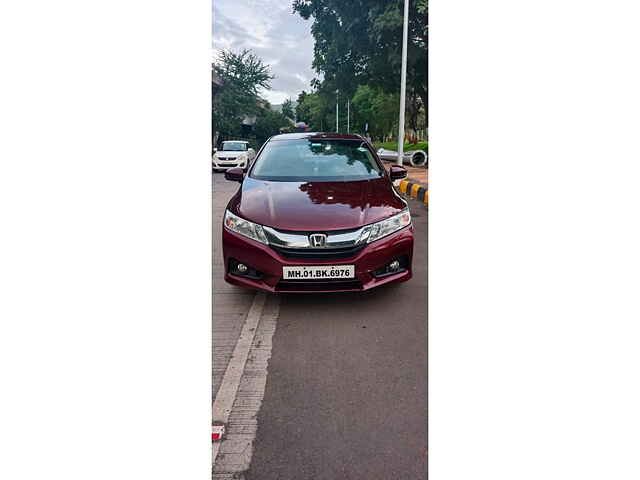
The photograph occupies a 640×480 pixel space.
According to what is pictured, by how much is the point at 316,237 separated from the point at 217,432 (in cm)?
152

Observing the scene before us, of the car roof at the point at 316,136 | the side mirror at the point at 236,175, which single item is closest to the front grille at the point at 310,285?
→ the side mirror at the point at 236,175

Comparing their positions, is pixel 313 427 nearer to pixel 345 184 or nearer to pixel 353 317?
pixel 353 317

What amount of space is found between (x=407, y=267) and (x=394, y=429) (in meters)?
1.67

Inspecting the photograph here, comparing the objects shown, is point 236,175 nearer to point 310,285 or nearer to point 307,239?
point 307,239

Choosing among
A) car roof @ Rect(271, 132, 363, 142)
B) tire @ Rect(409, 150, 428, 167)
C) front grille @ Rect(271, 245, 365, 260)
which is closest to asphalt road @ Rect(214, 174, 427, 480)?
front grille @ Rect(271, 245, 365, 260)

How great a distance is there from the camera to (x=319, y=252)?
3.28 metres

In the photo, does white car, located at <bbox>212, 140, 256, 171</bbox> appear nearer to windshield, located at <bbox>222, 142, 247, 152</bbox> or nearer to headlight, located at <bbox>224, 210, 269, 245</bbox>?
windshield, located at <bbox>222, 142, 247, 152</bbox>

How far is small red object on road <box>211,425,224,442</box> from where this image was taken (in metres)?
2.01

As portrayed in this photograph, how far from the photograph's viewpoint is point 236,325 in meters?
3.32

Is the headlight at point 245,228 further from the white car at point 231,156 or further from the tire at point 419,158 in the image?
the tire at point 419,158

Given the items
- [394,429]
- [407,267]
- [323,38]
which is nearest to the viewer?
[394,429]

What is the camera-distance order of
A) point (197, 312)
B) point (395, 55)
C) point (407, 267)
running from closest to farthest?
point (197, 312), point (407, 267), point (395, 55)
